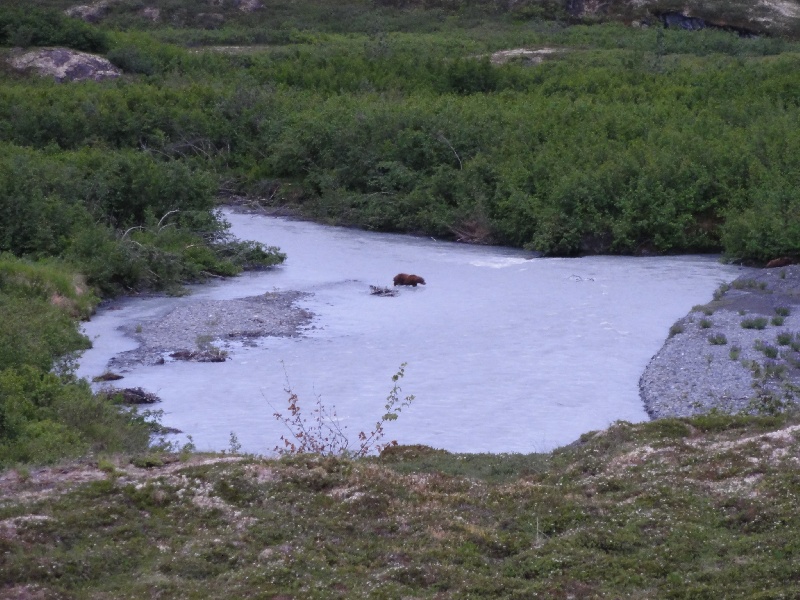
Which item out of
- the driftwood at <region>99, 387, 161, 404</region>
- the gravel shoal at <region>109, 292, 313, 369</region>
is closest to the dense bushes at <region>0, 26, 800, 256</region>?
the gravel shoal at <region>109, 292, 313, 369</region>

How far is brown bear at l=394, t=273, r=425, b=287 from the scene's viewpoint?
19750 millimetres

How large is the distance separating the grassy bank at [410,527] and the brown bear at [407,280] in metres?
11.2

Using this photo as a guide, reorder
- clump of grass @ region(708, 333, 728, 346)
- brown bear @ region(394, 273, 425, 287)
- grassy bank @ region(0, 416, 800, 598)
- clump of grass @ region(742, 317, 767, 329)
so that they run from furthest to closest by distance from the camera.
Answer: brown bear @ region(394, 273, 425, 287) < clump of grass @ region(742, 317, 767, 329) < clump of grass @ region(708, 333, 728, 346) < grassy bank @ region(0, 416, 800, 598)

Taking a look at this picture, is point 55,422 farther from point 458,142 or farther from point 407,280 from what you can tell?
point 458,142

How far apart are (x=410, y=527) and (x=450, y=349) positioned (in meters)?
8.51

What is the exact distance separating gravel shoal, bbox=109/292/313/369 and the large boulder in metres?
21.3

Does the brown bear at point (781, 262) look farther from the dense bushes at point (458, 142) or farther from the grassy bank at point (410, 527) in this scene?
the grassy bank at point (410, 527)

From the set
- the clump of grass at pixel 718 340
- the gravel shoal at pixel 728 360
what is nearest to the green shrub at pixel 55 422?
the gravel shoal at pixel 728 360

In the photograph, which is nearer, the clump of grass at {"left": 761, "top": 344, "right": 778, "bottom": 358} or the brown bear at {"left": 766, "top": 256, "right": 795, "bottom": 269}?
the clump of grass at {"left": 761, "top": 344, "right": 778, "bottom": 358}

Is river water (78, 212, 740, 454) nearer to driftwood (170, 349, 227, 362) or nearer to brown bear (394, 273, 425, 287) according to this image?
driftwood (170, 349, 227, 362)

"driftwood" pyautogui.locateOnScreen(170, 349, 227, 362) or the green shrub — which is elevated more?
the green shrub

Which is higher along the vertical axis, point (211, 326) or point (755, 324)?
point (755, 324)

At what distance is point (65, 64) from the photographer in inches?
1476

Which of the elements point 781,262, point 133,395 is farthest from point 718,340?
point 133,395
